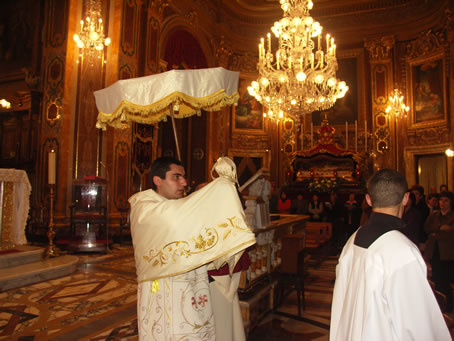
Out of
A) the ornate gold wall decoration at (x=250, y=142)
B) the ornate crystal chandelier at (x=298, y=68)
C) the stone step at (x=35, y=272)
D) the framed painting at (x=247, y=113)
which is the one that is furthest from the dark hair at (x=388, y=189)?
the framed painting at (x=247, y=113)

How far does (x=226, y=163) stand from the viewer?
7.35 ft

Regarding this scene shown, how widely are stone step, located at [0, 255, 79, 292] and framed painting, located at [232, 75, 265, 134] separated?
38.9ft

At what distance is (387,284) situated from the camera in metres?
1.42

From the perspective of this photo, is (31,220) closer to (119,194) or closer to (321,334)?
(119,194)

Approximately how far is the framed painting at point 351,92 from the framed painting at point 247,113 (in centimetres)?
294

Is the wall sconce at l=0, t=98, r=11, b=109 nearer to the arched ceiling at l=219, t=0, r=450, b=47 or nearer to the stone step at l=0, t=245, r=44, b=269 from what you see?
the stone step at l=0, t=245, r=44, b=269

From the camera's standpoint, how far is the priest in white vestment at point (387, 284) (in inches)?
54.0

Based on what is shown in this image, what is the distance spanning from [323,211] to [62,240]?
7652 mm

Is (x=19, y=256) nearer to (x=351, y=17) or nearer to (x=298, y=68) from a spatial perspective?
(x=298, y=68)

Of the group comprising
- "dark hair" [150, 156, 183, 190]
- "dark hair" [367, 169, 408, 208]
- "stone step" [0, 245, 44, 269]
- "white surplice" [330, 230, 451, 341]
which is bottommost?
"stone step" [0, 245, 44, 269]

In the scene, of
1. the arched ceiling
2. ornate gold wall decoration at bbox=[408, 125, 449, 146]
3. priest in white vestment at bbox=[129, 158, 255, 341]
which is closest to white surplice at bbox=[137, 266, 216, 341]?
priest in white vestment at bbox=[129, 158, 255, 341]

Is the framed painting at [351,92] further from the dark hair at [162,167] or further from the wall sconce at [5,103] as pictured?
the dark hair at [162,167]

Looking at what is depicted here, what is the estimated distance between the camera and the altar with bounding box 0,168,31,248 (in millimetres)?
5953

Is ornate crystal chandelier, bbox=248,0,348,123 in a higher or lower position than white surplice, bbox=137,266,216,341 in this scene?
higher
